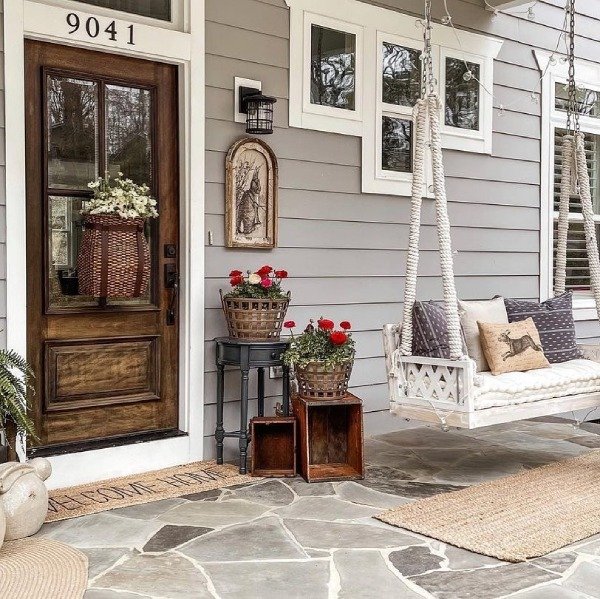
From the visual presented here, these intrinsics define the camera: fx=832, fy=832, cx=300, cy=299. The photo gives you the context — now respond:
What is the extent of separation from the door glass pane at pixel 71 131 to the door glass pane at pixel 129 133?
8 centimetres

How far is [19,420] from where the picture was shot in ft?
11.6

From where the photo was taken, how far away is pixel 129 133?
4402 millimetres

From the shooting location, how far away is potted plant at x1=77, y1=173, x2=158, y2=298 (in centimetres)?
403

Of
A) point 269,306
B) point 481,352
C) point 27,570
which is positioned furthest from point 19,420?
point 481,352

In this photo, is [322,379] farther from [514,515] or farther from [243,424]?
[514,515]

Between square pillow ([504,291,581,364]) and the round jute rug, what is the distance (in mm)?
2987

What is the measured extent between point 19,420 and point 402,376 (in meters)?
1.88

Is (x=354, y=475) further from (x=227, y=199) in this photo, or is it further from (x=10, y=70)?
(x=10, y=70)

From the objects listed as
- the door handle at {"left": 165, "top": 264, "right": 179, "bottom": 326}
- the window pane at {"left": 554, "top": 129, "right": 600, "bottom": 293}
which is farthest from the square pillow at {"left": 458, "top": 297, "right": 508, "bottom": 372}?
the window pane at {"left": 554, "top": 129, "right": 600, "bottom": 293}

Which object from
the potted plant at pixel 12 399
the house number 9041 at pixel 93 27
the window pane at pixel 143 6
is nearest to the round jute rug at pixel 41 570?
the potted plant at pixel 12 399

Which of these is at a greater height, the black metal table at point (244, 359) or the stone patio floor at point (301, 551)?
the black metal table at point (244, 359)

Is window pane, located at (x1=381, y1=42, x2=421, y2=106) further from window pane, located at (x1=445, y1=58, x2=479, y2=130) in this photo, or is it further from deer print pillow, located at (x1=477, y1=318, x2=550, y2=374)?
deer print pillow, located at (x1=477, y1=318, x2=550, y2=374)

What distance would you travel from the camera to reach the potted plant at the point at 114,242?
403 centimetres

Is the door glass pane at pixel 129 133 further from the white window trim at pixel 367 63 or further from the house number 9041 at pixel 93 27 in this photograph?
the white window trim at pixel 367 63
